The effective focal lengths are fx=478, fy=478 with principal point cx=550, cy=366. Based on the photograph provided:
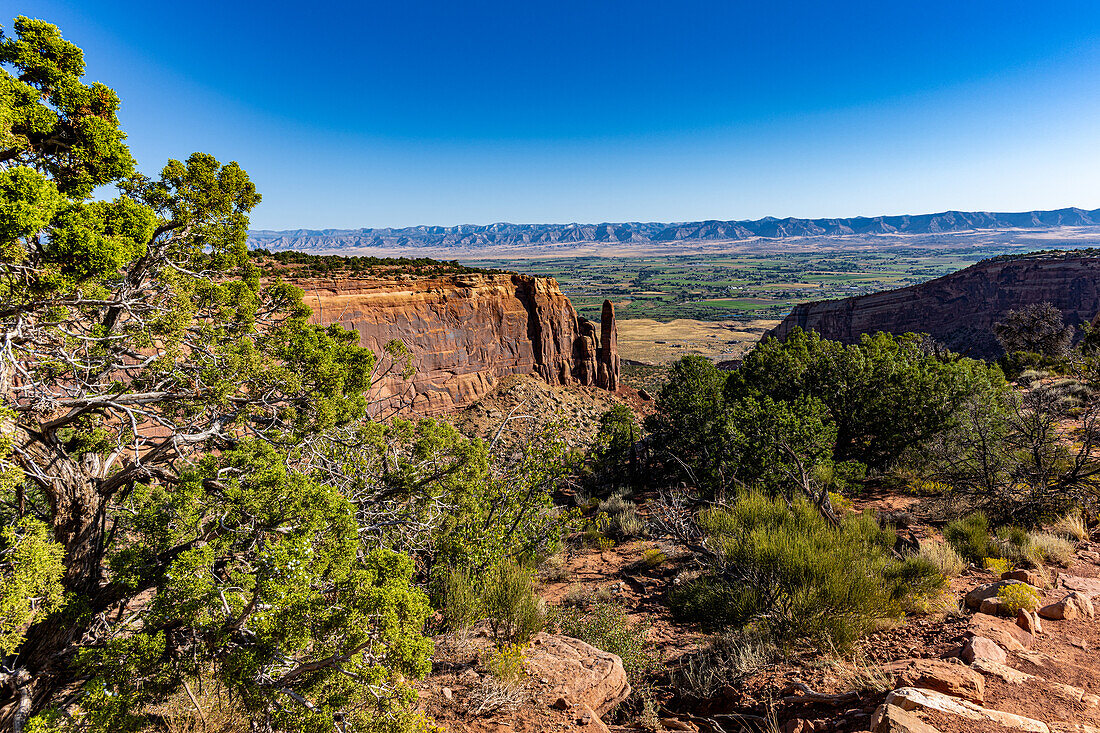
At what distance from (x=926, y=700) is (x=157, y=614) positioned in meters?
7.40

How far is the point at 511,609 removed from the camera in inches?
306

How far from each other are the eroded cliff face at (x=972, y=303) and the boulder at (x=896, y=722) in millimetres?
76507

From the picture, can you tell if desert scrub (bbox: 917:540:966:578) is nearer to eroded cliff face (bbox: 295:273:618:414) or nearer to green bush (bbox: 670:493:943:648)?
green bush (bbox: 670:493:943:648)

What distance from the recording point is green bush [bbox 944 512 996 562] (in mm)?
9549

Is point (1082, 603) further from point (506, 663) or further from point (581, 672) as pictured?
point (506, 663)

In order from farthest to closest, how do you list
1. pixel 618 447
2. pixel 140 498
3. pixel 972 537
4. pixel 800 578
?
pixel 618 447, pixel 972 537, pixel 800 578, pixel 140 498

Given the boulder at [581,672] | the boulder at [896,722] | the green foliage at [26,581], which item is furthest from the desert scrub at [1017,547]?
the green foliage at [26,581]

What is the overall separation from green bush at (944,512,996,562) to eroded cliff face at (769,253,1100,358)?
67898 millimetres

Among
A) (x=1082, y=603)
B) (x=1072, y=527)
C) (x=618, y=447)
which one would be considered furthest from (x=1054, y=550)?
(x=618, y=447)

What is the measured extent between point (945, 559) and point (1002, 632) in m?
2.95

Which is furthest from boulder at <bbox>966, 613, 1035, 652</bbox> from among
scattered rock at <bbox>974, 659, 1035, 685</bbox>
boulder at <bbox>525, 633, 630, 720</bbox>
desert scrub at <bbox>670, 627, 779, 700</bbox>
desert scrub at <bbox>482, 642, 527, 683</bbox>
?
desert scrub at <bbox>482, 642, 527, 683</bbox>

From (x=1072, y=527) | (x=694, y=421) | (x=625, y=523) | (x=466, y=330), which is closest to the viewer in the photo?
(x=1072, y=527)

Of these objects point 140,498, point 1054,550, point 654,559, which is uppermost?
point 140,498

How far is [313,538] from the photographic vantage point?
5418mm
